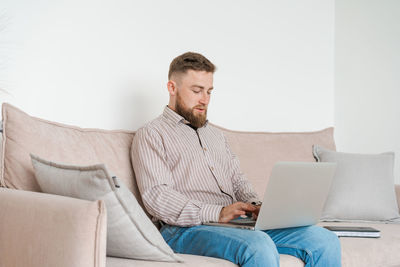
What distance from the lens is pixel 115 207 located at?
5.35ft

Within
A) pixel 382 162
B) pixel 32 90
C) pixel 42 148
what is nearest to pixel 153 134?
pixel 42 148

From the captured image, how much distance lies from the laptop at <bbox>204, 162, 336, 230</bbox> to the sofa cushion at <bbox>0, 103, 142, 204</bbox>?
1.71 feet

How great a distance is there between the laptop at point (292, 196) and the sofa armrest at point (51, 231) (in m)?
0.69

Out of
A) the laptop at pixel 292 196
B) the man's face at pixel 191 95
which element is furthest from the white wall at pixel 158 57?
the laptop at pixel 292 196

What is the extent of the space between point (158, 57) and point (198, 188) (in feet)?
3.20

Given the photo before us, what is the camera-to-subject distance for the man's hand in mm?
2143

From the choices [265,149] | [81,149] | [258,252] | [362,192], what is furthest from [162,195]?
[362,192]

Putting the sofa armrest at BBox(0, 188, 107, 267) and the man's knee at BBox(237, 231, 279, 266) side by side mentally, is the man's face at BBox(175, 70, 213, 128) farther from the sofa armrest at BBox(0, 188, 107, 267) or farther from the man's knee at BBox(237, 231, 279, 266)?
the sofa armrest at BBox(0, 188, 107, 267)

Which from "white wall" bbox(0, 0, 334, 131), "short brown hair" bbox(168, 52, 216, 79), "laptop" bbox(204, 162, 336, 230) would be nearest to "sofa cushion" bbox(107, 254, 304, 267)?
"laptop" bbox(204, 162, 336, 230)

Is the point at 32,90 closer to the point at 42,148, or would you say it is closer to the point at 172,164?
the point at 42,148

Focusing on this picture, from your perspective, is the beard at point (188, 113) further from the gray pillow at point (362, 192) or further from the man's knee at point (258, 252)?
the gray pillow at point (362, 192)

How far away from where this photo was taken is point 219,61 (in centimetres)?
346

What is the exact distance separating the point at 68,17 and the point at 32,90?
16.0 inches

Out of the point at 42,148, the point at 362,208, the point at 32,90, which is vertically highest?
the point at 32,90
